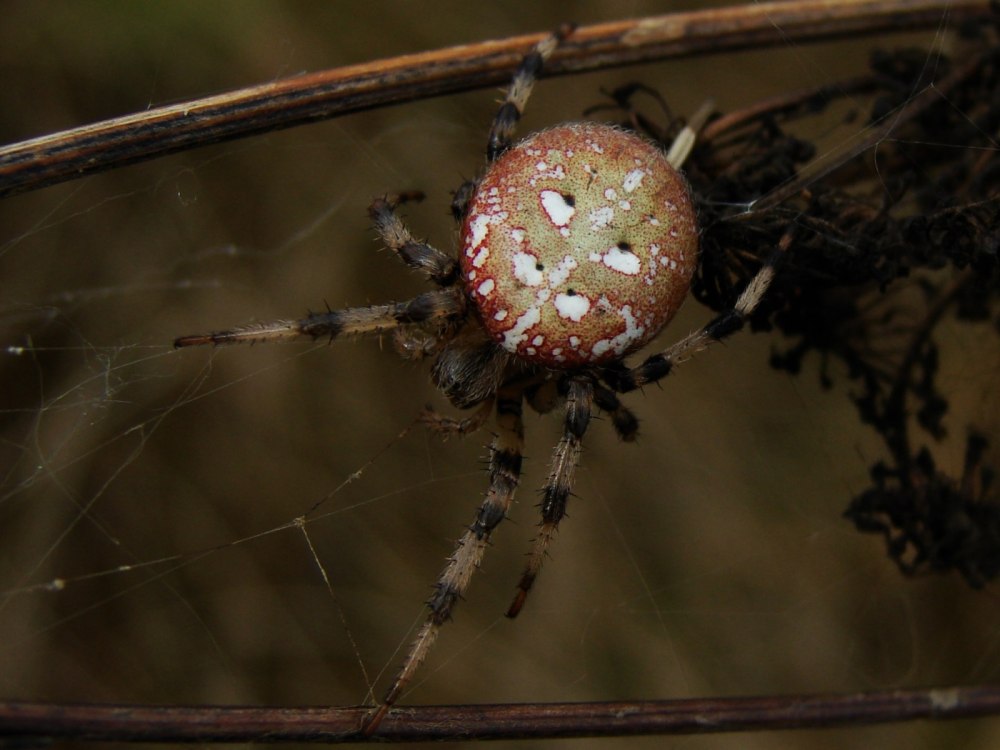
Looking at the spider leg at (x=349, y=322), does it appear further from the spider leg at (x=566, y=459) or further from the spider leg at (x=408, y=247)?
the spider leg at (x=566, y=459)

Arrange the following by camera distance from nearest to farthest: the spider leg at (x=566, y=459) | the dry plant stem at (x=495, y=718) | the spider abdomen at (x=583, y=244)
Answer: the dry plant stem at (x=495, y=718) < the spider abdomen at (x=583, y=244) < the spider leg at (x=566, y=459)

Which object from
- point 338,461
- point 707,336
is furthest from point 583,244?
point 338,461

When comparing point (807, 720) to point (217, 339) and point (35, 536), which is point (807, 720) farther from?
point (35, 536)

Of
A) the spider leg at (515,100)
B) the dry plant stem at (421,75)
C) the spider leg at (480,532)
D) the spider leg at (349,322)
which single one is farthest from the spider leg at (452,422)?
the dry plant stem at (421,75)

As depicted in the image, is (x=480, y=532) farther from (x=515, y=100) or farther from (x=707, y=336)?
(x=515, y=100)

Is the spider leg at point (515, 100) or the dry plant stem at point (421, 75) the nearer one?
the dry plant stem at point (421, 75)

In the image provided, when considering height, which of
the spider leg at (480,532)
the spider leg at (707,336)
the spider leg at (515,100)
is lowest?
the spider leg at (480,532)
